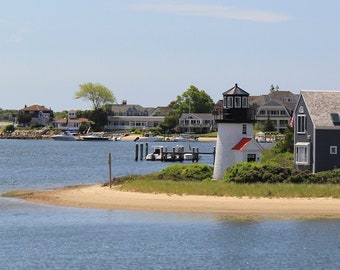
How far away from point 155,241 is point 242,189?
34.9 ft

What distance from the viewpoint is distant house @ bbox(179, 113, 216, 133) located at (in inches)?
7490

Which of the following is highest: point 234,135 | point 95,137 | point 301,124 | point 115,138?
point 301,124

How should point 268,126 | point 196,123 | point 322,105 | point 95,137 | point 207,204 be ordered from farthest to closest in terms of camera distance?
point 196,123 < point 95,137 < point 268,126 < point 322,105 < point 207,204

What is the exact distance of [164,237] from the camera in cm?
3809

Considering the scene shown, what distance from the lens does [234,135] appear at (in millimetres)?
53688

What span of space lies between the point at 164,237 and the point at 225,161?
626 inches

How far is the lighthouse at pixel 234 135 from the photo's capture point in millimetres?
53188

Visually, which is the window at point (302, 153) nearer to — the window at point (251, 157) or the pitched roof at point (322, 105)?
the pitched roof at point (322, 105)

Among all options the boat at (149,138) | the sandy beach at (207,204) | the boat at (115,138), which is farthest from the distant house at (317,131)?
the boat at (115,138)

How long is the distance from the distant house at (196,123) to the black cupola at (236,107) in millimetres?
135013

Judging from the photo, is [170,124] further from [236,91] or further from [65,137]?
[236,91]

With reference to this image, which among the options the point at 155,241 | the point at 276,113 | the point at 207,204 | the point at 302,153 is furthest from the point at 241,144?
the point at 276,113

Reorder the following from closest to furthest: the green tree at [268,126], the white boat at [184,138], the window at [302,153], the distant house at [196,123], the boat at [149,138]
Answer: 1. the window at [302,153]
2. the white boat at [184,138]
3. the green tree at [268,126]
4. the boat at [149,138]
5. the distant house at [196,123]

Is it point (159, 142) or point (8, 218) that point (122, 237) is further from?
point (159, 142)
